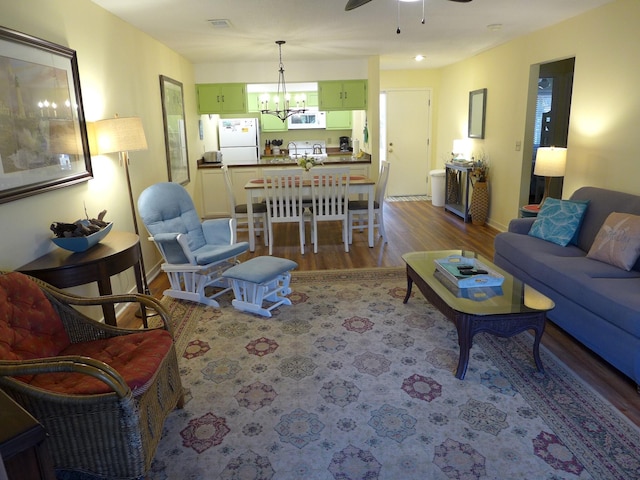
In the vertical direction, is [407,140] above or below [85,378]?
above

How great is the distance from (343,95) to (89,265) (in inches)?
203

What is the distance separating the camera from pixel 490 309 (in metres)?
Result: 2.47

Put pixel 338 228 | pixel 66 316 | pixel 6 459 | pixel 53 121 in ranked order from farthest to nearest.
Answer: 1. pixel 338 228
2. pixel 53 121
3. pixel 66 316
4. pixel 6 459

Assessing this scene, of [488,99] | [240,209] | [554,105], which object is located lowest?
[240,209]

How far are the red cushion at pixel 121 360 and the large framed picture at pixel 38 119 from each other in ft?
3.10

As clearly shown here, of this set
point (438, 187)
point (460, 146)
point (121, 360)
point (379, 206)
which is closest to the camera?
point (121, 360)

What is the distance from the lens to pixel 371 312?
11.3ft

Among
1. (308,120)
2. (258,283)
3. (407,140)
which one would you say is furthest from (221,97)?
(258,283)

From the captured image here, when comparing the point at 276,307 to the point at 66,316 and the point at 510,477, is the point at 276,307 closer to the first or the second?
the point at 66,316

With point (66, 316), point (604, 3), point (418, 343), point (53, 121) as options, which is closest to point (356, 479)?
point (418, 343)

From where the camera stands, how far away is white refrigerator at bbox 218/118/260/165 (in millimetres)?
7945

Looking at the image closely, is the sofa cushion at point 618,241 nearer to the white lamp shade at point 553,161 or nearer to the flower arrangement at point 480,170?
the white lamp shade at point 553,161

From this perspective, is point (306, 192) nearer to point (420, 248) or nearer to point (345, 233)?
point (345, 233)

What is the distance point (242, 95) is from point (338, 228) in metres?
2.61
